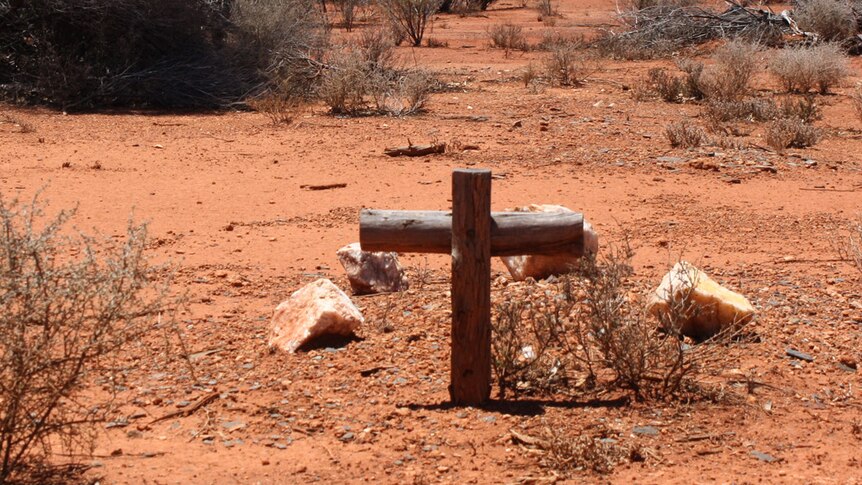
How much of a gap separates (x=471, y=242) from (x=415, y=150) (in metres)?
7.02

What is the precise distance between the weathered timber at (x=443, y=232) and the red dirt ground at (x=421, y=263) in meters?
0.68

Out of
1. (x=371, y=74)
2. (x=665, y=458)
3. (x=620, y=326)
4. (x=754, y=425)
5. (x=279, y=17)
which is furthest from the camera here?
(x=279, y=17)

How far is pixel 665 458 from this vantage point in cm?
417

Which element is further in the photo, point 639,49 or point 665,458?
point 639,49

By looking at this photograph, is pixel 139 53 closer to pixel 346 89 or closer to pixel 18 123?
pixel 18 123

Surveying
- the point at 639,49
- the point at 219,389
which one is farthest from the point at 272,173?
the point at 639,49

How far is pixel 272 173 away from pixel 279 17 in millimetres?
7240

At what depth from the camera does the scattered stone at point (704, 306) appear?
530 centimetres

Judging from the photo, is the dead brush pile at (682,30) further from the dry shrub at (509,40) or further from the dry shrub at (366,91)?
the dry shrub at (366,91)

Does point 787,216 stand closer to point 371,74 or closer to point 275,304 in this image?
point 275,304

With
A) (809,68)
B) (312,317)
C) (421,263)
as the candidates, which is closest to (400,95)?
(809,68)

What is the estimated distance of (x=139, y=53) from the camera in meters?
16.2

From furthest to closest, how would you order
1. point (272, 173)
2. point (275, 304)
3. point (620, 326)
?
point (272, 173) → point (275, 304) → point (620, 326)

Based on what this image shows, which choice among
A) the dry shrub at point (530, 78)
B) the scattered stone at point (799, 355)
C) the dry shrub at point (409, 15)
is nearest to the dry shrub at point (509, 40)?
the dry shrub at point (409, 15)
